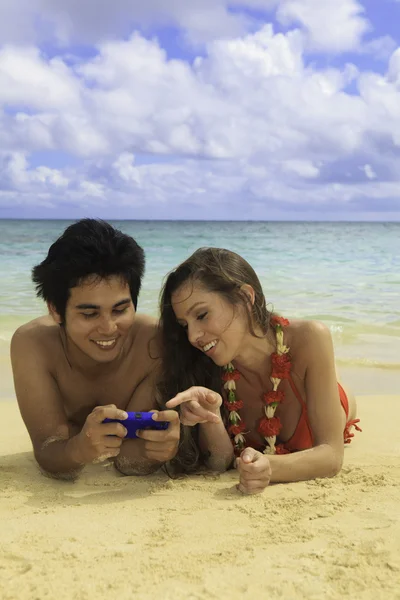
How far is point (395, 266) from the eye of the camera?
16984mm

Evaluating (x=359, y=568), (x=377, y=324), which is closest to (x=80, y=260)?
(x=359, y=568)

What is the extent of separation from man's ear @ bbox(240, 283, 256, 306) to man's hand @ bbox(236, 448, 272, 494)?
0.82 m

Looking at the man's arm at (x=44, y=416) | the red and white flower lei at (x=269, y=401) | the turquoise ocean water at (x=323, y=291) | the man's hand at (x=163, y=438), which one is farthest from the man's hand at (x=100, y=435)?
the turquoise ocean water at (x=323, y=291)

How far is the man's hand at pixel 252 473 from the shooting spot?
3125mm

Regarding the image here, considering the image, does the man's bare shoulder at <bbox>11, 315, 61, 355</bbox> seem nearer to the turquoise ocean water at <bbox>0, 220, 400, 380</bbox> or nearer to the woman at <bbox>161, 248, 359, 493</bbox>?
the woman at <bbox>161, 248, 359, 493</bbox>

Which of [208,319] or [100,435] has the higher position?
[208,319]

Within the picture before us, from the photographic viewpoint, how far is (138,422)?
10.3ft

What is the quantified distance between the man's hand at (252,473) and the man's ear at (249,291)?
Result: 32.4 inches

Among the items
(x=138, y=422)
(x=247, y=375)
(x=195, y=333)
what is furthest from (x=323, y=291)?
(x=138, y=422)

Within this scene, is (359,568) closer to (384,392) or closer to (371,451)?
(371,451)

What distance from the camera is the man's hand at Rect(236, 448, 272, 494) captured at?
3.12 m

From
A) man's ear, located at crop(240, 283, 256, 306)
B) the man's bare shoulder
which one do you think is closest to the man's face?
the man's bare shoulder

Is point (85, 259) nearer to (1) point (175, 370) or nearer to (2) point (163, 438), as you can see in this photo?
(1) point (175, 370)

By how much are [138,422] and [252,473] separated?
585 millimetres
